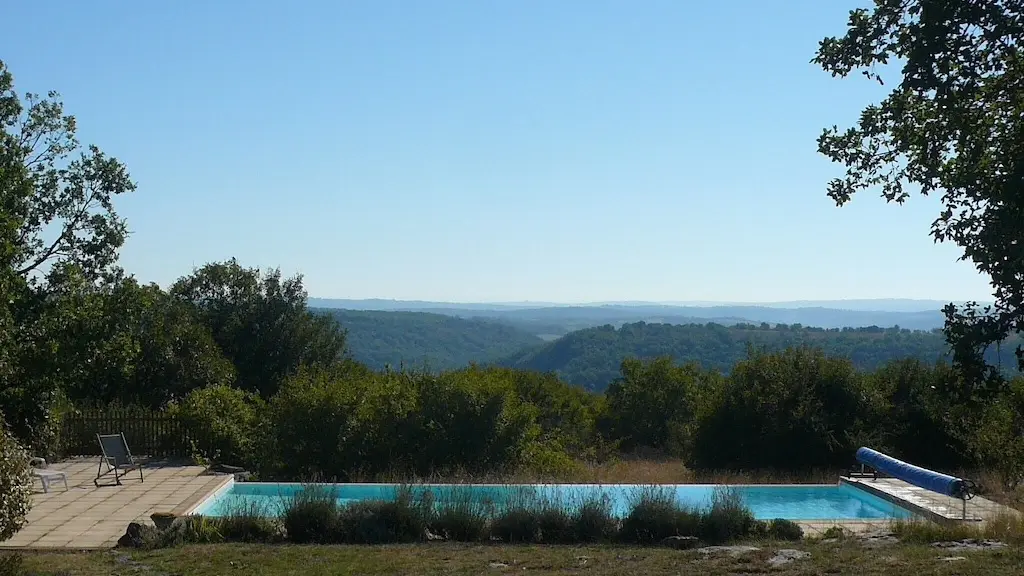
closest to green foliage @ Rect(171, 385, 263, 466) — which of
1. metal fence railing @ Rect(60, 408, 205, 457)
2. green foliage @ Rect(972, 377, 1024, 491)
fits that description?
metal fence railing @ Rect(60, 408, 205, 457)

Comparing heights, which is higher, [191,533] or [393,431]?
[393,431]

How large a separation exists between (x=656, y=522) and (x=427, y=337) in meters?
112

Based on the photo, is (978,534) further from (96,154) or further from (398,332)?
(398,332)

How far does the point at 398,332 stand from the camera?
115375mm

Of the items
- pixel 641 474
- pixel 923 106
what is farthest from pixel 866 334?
pixel 923 106

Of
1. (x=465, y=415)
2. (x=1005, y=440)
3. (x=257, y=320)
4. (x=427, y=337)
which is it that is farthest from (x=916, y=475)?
(x=427, y=337)

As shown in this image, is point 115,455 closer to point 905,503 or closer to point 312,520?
point 312,520

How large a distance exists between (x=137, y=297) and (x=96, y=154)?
811cm

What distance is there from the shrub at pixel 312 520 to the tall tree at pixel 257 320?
68.0ft

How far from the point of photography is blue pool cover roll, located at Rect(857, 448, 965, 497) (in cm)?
1023

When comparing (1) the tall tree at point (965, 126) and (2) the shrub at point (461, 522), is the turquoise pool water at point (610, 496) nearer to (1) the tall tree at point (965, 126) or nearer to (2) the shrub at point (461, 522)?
(2) the shrub at point (461, 522)

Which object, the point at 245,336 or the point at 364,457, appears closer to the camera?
the point at 364,457

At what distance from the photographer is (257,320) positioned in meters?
30.4

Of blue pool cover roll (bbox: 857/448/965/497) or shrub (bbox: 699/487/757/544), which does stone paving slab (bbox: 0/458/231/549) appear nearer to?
shrub (bbox: 699/487/757/544)
